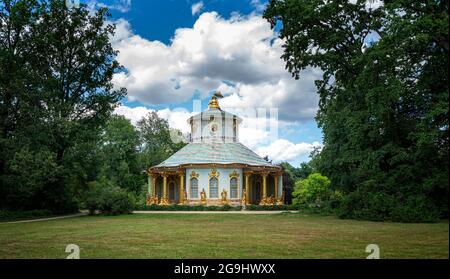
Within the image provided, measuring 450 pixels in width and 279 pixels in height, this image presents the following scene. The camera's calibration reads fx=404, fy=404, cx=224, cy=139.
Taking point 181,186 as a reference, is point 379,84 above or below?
above

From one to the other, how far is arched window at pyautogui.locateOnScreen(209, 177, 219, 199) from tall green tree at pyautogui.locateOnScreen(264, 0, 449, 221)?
16.5 metres

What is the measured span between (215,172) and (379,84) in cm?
2244

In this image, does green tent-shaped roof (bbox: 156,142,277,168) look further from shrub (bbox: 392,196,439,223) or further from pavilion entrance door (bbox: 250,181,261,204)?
shrub (bbox: 392,196,439,223)

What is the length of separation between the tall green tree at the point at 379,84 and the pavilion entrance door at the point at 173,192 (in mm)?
21748

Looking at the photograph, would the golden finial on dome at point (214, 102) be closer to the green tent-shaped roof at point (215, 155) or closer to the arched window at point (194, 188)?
the green tent-shaped roof at point (215, 155)

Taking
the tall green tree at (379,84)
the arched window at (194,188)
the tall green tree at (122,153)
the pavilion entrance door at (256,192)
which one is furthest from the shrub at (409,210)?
the tall green tree at (122,153)

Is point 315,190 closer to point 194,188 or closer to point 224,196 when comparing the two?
point 224,196

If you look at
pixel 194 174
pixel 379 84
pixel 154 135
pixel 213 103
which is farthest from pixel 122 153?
pixel 379 84

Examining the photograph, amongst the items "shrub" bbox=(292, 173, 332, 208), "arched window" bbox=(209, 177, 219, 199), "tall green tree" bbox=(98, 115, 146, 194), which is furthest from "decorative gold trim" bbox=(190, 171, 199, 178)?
"tall green tree" bbox=(98, 115, 146, 194)

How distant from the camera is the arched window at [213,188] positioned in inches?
1527

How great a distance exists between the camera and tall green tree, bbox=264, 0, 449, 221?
623 inches

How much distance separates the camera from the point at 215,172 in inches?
1531
